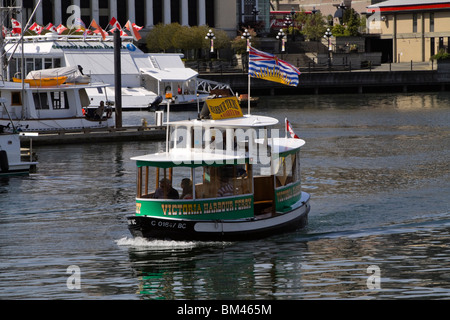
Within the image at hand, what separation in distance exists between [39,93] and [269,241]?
33.4 metres

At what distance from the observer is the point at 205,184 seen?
2625 centimetres

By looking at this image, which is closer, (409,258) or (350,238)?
→ (409,258)

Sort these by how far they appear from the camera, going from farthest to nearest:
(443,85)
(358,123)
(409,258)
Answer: (443,85) < (358,123) < (409,258)

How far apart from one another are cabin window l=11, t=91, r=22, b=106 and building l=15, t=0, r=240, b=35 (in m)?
67.2

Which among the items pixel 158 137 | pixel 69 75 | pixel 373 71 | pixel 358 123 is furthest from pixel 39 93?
pixel 373 71

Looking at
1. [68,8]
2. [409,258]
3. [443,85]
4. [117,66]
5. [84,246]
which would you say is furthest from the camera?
[68,8]

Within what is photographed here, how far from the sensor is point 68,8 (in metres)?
127

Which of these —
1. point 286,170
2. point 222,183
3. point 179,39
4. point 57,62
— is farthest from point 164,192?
point 179,39

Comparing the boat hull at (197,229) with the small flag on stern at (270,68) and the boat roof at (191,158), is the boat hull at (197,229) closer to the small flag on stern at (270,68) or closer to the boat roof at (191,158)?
the boat roof at (191,158)

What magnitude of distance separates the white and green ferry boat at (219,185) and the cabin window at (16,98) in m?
30.5

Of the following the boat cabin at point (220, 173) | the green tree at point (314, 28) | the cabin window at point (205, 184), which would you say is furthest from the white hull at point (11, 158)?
the green tree at point (314, 28)

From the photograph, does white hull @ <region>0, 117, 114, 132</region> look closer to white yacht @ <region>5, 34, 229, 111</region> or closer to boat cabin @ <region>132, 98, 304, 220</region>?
white yacht @ <region>5, 34, 229, 111</region>

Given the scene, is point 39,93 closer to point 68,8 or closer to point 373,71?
point 373,71

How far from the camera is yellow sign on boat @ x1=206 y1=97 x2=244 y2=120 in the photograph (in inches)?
1074
